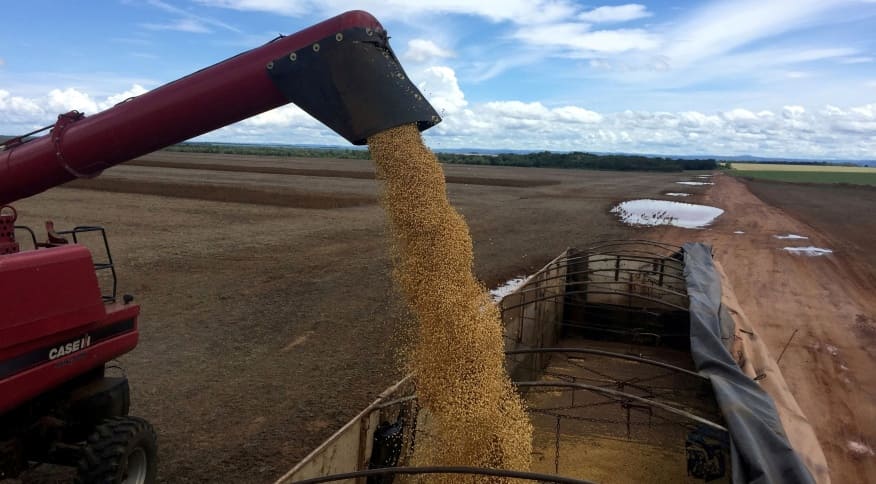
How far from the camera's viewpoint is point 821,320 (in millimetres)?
9812

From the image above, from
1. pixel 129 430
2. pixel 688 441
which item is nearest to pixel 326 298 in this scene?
pixel 129 430

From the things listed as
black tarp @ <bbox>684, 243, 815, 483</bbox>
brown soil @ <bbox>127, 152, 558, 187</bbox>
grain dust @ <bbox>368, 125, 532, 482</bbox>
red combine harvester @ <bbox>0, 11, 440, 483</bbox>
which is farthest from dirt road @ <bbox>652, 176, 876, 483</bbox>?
brown soil @ <bbox>127, 152, 558, 187</bbox>

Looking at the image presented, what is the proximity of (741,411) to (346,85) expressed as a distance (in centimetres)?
309

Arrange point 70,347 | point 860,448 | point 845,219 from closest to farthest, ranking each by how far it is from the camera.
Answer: point 70,347, point 860,448, point 845,219

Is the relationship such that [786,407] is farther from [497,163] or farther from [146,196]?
[497,163]

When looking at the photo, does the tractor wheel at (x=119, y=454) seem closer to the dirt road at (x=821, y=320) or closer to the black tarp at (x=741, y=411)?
the black tarp at (x=741, y=411)

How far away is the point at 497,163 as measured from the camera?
241ft

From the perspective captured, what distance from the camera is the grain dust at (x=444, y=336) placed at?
3848 mm

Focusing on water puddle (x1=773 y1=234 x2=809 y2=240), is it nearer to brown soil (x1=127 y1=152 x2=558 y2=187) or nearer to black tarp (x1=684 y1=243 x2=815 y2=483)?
black tarp (x1=684 y1=243 x2=815 y2=483)

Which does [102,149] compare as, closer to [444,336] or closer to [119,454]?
[119,454]

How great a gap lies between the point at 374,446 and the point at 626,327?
201 inches

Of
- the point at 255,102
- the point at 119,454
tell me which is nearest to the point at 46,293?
the point at 119,454

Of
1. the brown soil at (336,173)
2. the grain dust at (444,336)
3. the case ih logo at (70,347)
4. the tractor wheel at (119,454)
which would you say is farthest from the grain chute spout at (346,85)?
the brown soil at (336,173)

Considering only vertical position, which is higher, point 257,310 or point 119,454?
point 119,454
